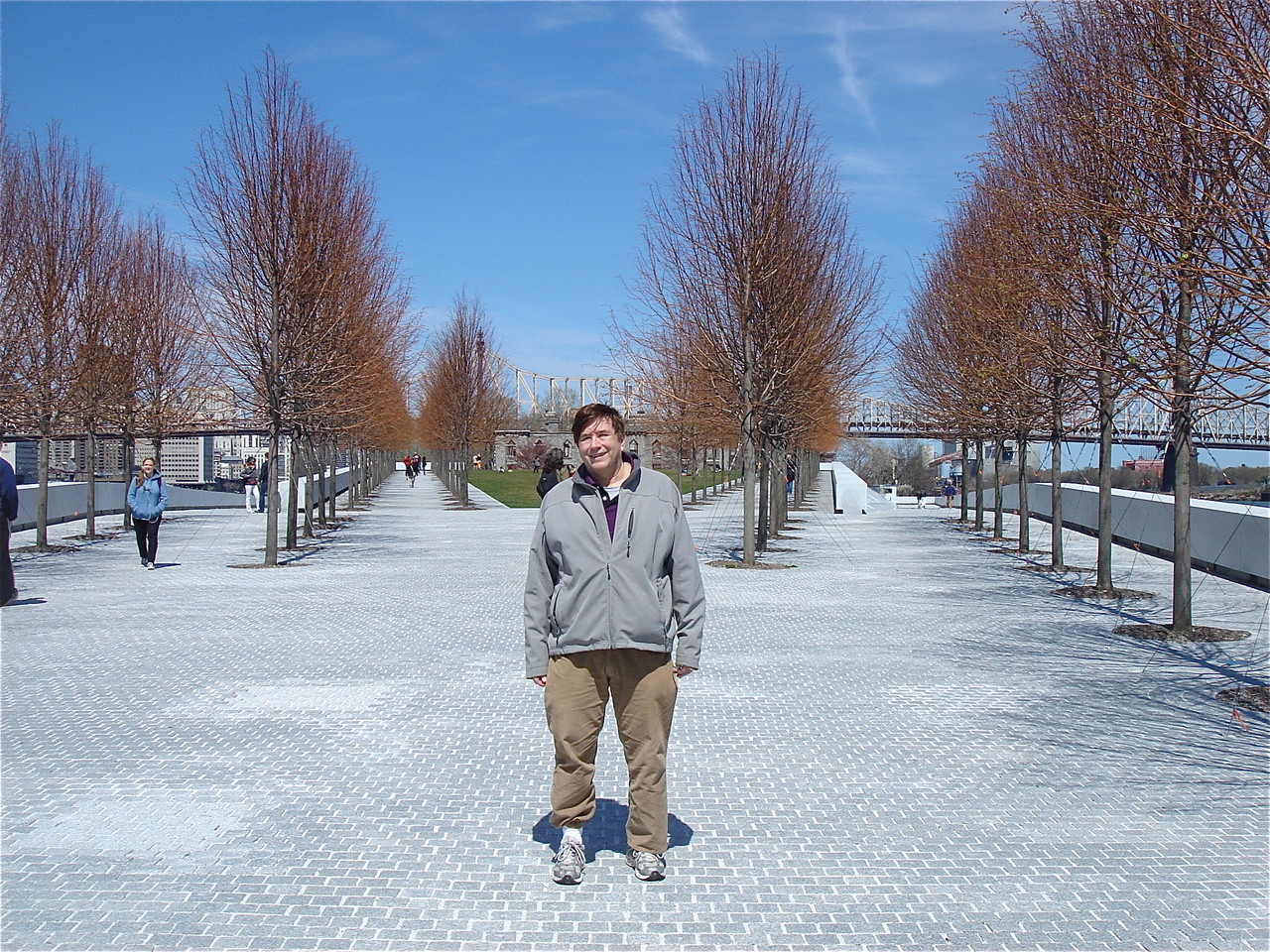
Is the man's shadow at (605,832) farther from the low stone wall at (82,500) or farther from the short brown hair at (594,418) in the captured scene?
the low stone wall at (82,500)

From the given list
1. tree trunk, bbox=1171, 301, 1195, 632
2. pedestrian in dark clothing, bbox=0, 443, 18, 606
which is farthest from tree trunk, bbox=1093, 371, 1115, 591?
pedestrian in dark clothing, bbox=0, 443, 18, 606

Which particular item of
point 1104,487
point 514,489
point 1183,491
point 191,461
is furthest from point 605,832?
point 191,461

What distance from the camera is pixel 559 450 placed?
15.0 meters

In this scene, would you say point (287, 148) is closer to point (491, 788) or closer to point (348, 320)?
point (348, 320)

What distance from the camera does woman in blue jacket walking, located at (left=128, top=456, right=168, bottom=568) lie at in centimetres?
1762

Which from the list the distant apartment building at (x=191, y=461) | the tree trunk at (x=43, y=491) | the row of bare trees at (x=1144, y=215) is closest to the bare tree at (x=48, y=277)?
the tree trunk at (x=43, y=491)

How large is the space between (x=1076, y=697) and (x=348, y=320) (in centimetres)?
1635

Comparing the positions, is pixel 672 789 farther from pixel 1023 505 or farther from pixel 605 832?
pixel 1023 505

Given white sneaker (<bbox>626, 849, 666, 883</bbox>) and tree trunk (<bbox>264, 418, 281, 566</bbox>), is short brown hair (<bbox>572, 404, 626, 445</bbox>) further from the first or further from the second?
tree trunk (<bbox>264, 418, 281, 566</bbox>)

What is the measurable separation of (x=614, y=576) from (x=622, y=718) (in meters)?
0.62

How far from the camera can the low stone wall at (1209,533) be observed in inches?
638

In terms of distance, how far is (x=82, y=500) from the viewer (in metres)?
32.2

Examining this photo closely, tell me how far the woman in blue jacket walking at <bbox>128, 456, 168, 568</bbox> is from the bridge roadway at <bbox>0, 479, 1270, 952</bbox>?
459 centimetres

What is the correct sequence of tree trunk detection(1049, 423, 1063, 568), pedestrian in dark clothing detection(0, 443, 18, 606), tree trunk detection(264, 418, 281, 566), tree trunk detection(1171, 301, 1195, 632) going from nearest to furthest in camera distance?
tree trunk detection(1171, 301, 1195, 632) → pedestrian in dark clothing detection(0, 443, 18, 606) → tree trunk detection(1049, 423, 1063, 568) → tree trunk detection(264, 418, 281, 566)
